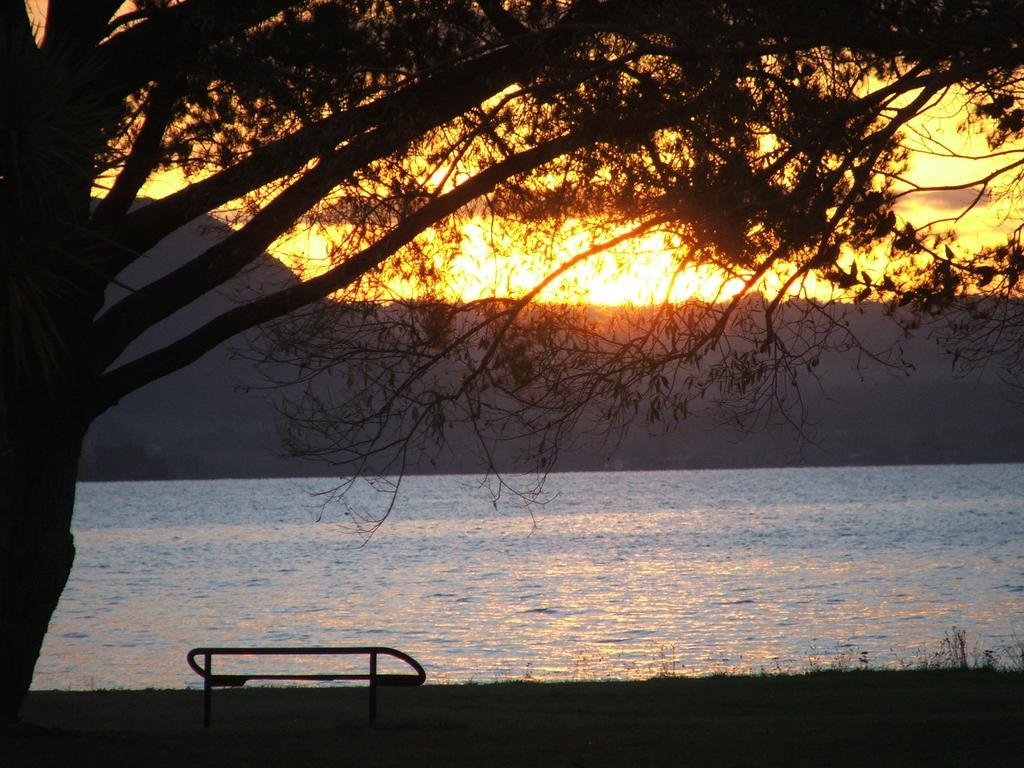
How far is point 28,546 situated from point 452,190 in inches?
162

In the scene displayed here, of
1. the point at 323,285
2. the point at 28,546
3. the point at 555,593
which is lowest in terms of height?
the point at 555,593

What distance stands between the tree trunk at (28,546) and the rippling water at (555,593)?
3870 millimetres

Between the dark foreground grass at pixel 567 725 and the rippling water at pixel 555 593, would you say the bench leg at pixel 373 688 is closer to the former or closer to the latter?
the dark foreground grass at pixel 567 725

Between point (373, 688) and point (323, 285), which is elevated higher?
point (323, 285)

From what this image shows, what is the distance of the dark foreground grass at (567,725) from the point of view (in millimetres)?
7590

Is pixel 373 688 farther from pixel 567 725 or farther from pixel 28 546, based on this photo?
pixel 28 546

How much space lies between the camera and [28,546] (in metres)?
8.91

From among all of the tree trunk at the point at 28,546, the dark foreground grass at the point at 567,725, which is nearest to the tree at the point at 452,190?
the tree trunk at the point at 28,546

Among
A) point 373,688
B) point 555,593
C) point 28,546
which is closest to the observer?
point 28,546

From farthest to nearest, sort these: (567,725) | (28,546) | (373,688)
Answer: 1. (567,725)
2. (373,688)
3. (28,546)

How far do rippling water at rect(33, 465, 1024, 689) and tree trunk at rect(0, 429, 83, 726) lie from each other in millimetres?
3870

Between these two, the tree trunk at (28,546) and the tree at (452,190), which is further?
the tree trunk at (28,546)

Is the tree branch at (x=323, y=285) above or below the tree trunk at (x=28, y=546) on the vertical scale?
above

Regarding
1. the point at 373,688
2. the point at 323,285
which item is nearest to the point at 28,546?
the point at 373,688
